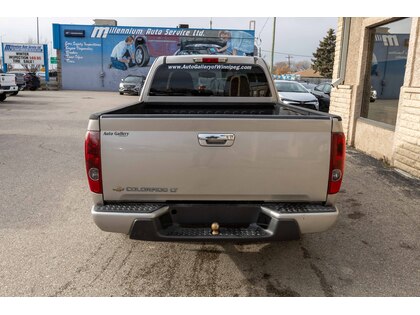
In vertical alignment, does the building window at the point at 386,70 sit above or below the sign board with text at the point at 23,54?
below

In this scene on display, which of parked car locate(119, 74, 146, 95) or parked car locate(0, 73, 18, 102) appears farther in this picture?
parked car locate(119, 74, 146, 95)

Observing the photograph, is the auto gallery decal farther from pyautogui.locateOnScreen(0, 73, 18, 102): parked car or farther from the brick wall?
the brick wall

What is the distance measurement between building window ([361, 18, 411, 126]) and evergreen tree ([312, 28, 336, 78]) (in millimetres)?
55153

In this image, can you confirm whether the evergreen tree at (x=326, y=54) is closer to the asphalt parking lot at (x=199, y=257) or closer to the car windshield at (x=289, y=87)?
the car windshield at (x=289, y=87)

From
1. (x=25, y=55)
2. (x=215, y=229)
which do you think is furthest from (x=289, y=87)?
(x=25, y=55)

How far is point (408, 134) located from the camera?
6938 millimetres

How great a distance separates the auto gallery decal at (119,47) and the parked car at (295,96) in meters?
19.8

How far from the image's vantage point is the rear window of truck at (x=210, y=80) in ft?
16.2

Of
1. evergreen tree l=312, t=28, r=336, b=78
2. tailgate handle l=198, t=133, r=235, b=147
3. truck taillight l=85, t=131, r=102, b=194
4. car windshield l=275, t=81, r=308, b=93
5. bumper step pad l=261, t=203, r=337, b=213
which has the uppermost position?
evergreen tree l=312, t=28, r=336, b=78

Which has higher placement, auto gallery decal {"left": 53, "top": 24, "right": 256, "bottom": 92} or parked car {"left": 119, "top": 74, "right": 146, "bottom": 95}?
auto gallery decal {"left": 53, "top": 24, "right": 256, "bottom": 92}

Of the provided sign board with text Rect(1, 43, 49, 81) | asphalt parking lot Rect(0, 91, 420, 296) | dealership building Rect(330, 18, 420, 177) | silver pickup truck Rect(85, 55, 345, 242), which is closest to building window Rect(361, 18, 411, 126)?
dealership building Rect(330, 18, 420, 177)

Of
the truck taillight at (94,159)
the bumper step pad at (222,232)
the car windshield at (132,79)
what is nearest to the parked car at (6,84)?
the car windshield at (132,79)

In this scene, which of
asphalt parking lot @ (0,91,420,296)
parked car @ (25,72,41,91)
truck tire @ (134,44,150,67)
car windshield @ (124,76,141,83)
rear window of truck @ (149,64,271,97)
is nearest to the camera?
asphalt parking lot @ (0,91,420,296)

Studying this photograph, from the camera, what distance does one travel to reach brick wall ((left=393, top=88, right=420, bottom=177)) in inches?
264
